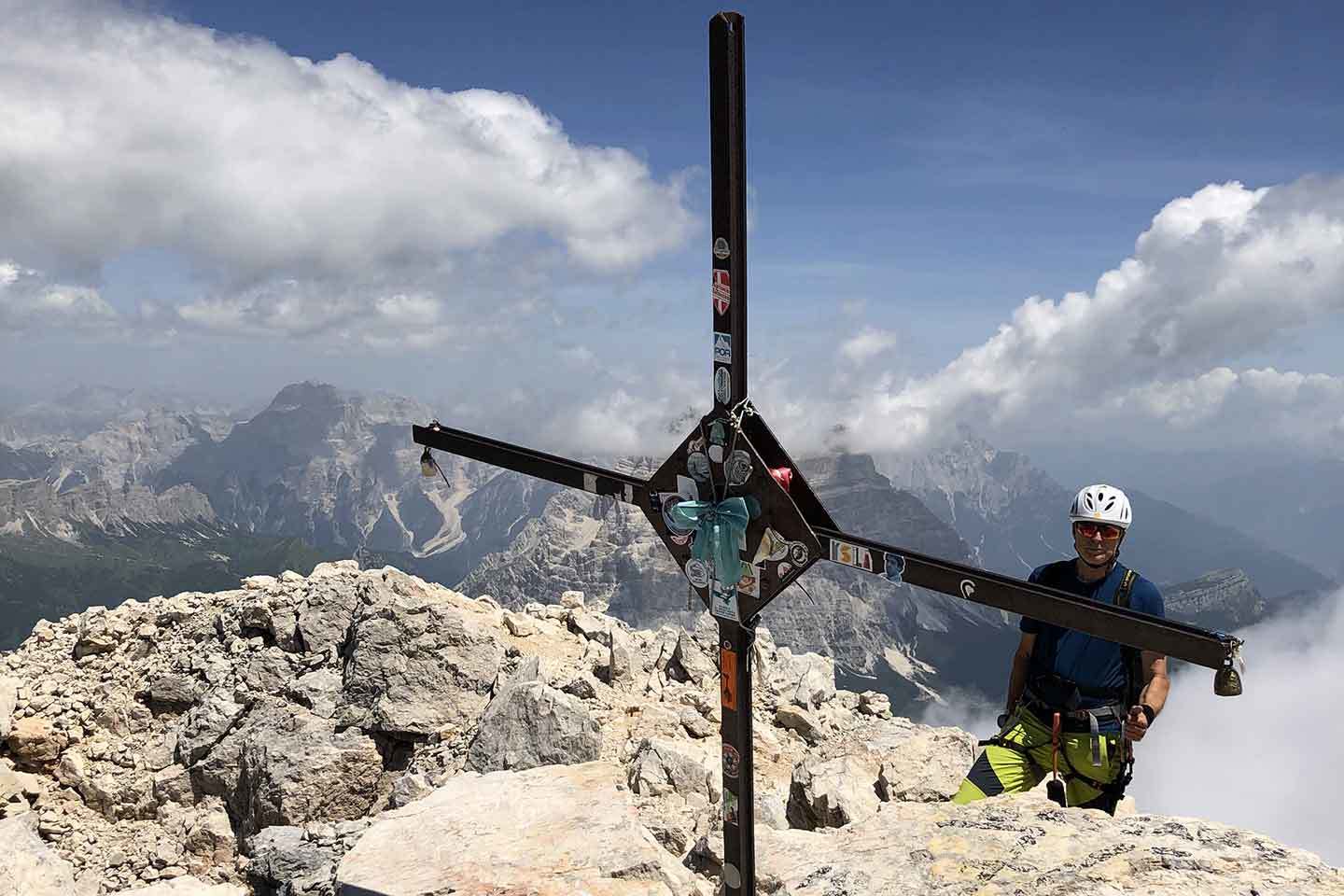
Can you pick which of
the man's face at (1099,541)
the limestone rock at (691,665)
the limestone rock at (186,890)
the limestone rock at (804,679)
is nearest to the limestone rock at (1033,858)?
the man's face at (1099,541)

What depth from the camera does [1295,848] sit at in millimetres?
5934

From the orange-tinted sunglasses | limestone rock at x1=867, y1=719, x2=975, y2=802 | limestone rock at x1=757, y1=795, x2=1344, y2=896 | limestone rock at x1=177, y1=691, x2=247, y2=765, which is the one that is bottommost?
limestone rock at x1=177, y1=691, x2=247, y2=765

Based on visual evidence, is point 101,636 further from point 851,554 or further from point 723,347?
point 851,554

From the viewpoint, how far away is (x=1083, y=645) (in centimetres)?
731

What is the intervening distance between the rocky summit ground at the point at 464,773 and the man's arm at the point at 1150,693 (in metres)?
0.76

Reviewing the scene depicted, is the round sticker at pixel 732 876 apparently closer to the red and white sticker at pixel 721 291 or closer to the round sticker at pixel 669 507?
the round sticker at pixel 669 507

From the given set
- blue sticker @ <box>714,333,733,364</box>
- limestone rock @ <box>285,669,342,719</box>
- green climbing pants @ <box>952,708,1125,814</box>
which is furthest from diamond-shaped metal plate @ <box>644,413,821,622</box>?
limestone rock @ <box>285,669,342,719</box>

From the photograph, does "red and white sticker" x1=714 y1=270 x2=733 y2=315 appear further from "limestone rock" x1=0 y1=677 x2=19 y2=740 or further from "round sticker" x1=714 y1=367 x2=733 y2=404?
"limestone rock" x1=0 y1=677 x2=19 y2=740

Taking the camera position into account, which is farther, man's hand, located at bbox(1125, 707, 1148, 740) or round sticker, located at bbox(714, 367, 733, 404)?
man's hand, located at bbox(1125, 707, 1148, 740)

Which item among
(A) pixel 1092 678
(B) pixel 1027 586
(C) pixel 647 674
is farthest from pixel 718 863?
(C) pixel 647 674

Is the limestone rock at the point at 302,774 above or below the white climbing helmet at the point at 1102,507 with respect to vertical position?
below

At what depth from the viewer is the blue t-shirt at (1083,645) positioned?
7.08 metres

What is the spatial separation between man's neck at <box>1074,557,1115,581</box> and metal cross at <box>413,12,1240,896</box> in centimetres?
306

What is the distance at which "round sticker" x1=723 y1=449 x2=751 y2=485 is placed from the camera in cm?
531
